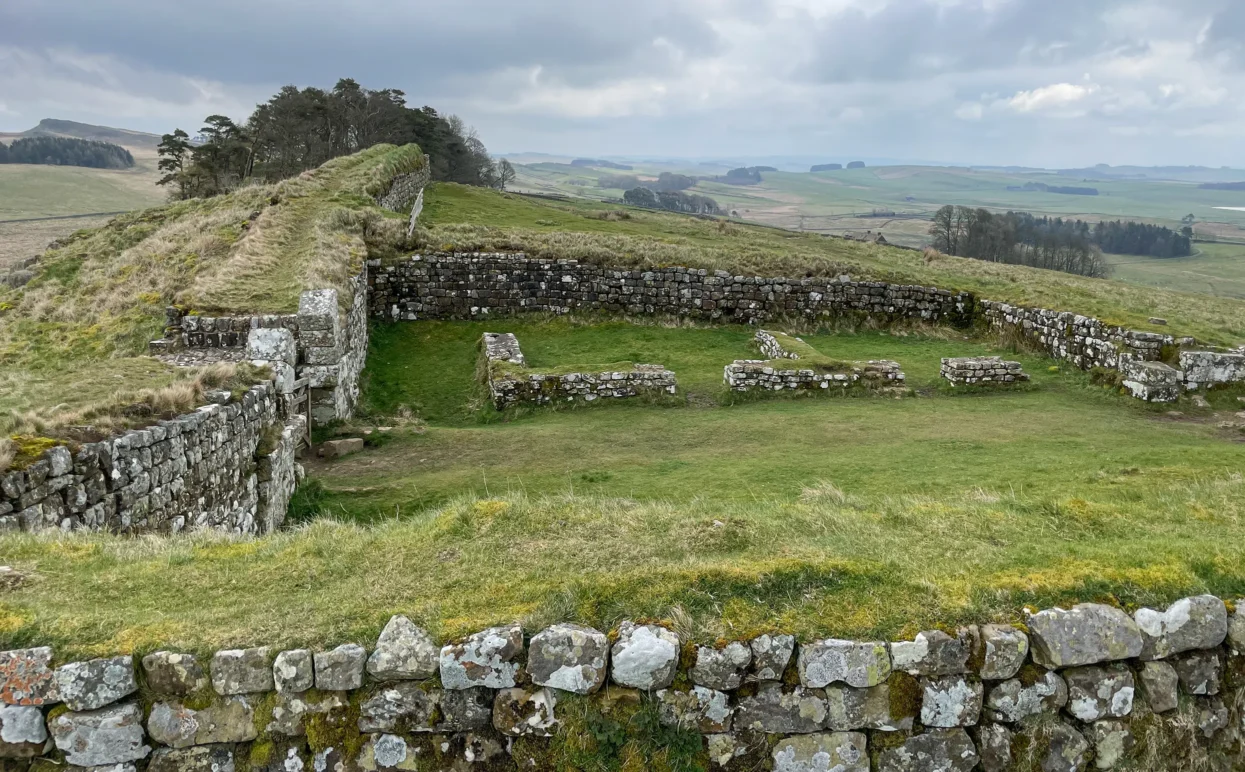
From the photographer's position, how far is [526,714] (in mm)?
4328

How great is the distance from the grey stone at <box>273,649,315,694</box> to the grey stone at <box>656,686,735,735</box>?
2.08m

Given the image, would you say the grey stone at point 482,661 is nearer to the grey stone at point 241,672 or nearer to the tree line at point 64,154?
the grey stone at point 241,672

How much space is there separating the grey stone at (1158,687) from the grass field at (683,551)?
0.45 m

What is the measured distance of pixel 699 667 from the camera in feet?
14.4

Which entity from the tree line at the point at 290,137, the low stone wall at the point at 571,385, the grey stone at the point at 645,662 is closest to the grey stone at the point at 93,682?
the grey stone at the point at 645,662

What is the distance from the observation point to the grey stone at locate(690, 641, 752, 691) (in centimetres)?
438

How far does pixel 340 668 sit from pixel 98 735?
4.52ft

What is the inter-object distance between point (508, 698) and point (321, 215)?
23191 mm

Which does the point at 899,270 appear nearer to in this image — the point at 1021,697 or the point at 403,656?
the point at 1021,697

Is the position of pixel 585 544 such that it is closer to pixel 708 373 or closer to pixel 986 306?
pixel 708 373

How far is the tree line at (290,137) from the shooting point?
1825 inches

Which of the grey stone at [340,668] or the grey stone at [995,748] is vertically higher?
the grey stone at [340,668]

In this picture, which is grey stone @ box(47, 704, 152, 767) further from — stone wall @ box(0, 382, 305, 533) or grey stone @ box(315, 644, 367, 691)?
stone wall @ box(0, 382, 305, 533)

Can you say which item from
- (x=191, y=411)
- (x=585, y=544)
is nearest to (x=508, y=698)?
(x=585, y=544)
